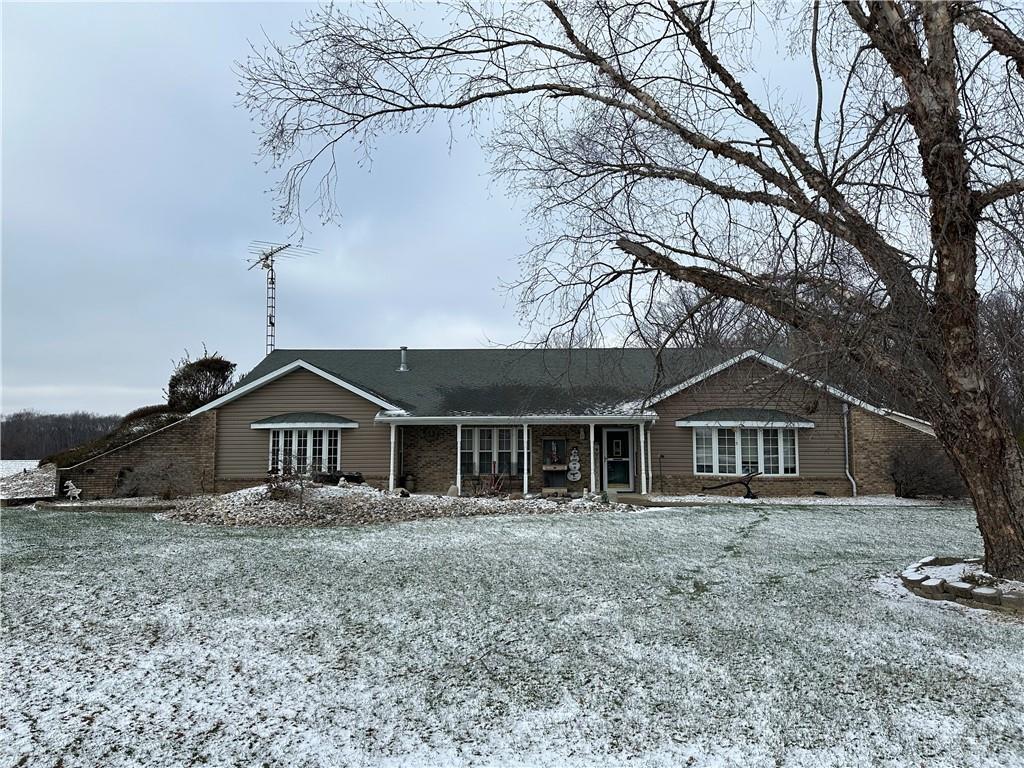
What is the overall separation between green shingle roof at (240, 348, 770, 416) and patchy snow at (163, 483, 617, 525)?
419cm

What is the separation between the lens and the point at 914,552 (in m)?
9.59

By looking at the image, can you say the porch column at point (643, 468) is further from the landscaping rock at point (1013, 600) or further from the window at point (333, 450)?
the landscaping rock at point (1013, 600)

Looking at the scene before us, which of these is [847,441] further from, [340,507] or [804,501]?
[340,507]

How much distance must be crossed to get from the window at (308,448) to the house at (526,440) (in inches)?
1.3

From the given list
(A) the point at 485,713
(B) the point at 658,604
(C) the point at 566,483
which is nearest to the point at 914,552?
(B) the point at 658,604

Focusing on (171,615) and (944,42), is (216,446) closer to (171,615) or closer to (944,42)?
(171,615)

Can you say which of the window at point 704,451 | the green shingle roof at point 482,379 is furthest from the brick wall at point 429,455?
the window at point 704,451

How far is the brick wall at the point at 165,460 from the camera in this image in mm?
19031

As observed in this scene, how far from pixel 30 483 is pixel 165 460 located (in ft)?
26.4

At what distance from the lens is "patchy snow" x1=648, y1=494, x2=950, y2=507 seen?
16.9 meters

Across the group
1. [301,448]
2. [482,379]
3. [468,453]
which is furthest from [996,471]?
[301,448]

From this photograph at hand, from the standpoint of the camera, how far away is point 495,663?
15.9 ft

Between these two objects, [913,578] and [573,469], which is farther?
[573,469]

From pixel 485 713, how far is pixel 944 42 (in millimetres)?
6793
